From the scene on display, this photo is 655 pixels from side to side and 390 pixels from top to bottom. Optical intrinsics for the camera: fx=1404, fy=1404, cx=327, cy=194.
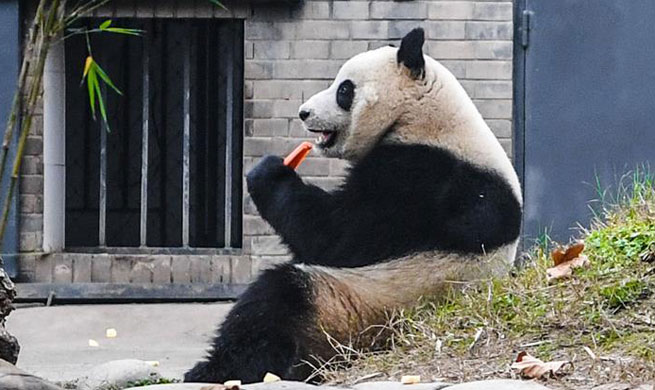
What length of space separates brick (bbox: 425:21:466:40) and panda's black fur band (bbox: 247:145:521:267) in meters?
4.84

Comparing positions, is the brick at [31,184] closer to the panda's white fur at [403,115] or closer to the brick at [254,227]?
the brick at [254,227]

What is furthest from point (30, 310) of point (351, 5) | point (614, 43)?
point (614, 43)

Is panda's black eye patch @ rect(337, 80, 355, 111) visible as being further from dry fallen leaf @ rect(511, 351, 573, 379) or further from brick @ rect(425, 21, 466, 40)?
brick @ rect(425, 21, 466, 40)

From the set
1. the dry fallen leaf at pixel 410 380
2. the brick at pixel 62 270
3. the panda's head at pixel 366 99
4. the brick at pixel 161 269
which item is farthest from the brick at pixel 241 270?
the dry fallen leaf at pixel 410 380

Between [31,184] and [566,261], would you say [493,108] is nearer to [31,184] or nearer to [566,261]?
[31,184]

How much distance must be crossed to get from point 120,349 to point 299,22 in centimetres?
304

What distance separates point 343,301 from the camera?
18.0 ft

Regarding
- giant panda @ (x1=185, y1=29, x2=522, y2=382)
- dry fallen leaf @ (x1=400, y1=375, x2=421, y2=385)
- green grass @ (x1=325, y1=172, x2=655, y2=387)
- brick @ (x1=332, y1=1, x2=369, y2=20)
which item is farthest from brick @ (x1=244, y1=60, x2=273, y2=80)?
dry fallen leaf @ (x1=400, y1=375, x2=421, y2=385)

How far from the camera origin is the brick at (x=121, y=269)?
34.5 feet

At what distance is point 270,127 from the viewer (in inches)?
415

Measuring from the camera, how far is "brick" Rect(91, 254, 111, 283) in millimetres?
10508

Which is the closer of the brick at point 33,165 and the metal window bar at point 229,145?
the brick at point 33,165

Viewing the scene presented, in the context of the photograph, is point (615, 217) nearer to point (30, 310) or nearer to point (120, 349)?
point (120, 349)

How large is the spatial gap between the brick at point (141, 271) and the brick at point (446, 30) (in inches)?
107
